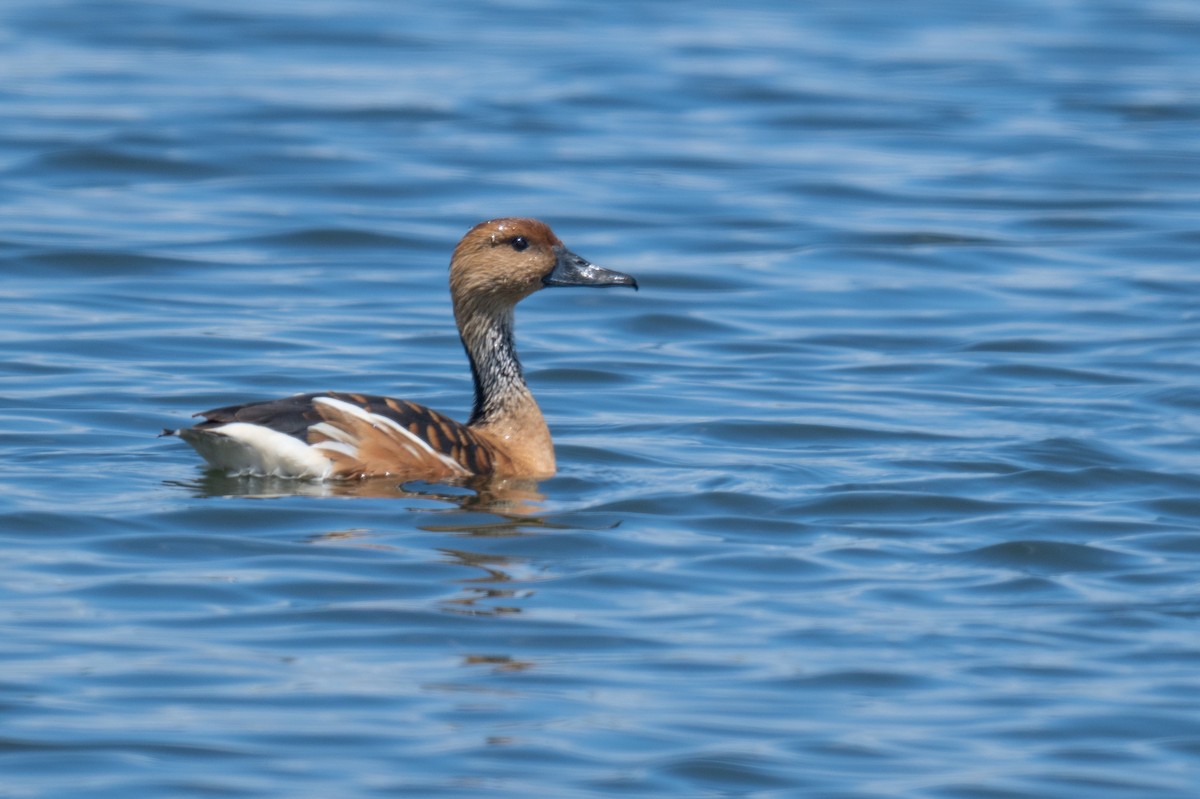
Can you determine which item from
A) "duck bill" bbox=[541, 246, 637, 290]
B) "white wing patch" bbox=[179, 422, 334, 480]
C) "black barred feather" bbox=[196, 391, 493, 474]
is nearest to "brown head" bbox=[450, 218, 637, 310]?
"duck bill" bbox=[541, 246, 637, 290]

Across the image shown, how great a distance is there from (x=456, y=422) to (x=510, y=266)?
1.06m

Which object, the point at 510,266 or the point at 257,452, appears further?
the point at 510,266

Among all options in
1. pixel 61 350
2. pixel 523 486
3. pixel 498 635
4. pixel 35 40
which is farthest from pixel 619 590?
pixel 35 40

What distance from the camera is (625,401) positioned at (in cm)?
1426

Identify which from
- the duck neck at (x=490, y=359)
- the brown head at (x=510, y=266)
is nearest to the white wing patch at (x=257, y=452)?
the duck neck at (x=490, y=359)

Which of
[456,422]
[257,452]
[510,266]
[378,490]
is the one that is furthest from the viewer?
[510,266]

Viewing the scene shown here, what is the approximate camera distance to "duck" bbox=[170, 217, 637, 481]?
10922mm

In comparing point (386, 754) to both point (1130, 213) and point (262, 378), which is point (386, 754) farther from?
point (1130, 213)

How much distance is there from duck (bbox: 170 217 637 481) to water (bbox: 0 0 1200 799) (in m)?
0.22

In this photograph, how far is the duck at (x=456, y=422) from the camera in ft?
35.8

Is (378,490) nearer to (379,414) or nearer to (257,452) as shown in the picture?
(379,414)

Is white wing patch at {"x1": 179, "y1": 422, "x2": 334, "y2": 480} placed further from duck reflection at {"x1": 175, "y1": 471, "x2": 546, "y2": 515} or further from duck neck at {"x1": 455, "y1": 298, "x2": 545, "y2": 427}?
duck neck at {"x1": 455, "y1": 298, "x2": 545, "y2": 427}

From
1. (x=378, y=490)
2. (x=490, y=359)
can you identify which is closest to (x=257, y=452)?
(x=378, y=490)

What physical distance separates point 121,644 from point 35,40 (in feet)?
63.6
